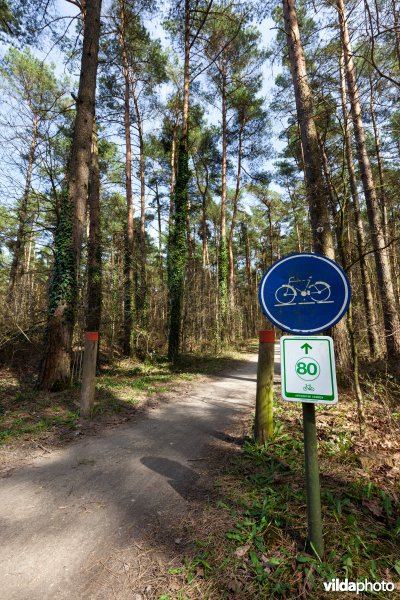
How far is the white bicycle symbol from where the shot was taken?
1649 mm

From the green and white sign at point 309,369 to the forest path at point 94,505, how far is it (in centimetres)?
144

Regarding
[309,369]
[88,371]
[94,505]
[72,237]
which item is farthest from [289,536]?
[72,237]

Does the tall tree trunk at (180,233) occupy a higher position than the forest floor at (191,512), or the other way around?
the tall tree trunk at (180,233)

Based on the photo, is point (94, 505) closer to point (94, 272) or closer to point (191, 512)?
point (191, 512)

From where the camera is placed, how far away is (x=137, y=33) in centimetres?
1131

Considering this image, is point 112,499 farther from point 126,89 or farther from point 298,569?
point 126,89

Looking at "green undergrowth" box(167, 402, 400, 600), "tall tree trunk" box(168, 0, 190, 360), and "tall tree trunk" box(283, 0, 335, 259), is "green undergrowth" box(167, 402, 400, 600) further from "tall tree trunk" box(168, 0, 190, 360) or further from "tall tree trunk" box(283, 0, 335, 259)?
"tall tree trunk" box(168, 0, 190, 360)

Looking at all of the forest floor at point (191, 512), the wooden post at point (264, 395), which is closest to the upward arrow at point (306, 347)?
the forest floor at point (191, 512)

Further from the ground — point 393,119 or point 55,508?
point 393,119

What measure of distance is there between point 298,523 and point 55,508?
6.48ft

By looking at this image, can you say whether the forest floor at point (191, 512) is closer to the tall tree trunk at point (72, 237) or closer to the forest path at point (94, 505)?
the forest path at point (94, 505)

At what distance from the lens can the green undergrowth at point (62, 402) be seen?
4070mm

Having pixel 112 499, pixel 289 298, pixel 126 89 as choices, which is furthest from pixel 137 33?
pixel 112 499

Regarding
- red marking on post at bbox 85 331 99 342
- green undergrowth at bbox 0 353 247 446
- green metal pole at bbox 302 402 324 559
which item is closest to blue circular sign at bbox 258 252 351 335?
green metal pole at bbox 302 402 324 559
